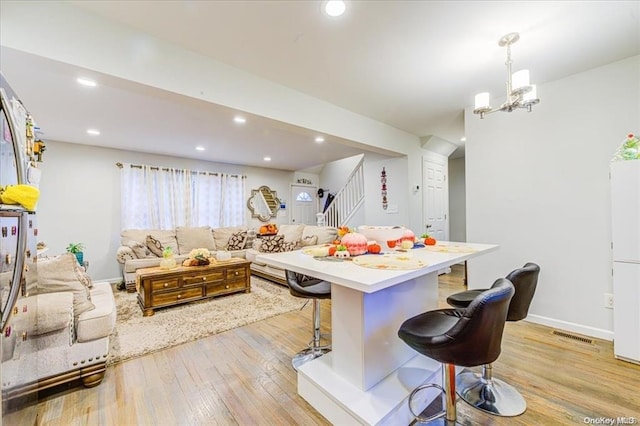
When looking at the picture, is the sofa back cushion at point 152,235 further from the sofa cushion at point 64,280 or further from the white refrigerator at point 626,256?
the white refrigerator at point 626,256

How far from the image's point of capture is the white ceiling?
5.74 feet

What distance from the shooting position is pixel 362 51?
2.21 m

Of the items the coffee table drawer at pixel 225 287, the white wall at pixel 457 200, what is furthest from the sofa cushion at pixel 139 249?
the white wall at pixel 457 200

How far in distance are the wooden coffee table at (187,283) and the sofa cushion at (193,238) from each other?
152cm

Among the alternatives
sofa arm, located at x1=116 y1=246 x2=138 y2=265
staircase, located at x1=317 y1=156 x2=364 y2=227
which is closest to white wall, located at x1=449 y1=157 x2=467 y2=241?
staircase, located at x1=317 y1=156 x2=364 y2=227

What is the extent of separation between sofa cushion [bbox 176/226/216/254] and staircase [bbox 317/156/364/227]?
2326 millimetres

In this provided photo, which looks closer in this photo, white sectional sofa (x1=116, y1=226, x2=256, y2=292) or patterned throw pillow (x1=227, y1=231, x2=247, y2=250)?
white sectional sofa (x1=116, y1=226, x2=256, y2=292)

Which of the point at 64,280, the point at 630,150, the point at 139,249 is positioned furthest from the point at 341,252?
the point at 139,249

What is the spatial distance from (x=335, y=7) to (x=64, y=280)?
8.68 ft

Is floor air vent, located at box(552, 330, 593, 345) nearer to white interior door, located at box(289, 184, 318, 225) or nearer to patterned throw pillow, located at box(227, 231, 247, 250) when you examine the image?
patterned throw pillow, located at box(227, 231, 247, 250)

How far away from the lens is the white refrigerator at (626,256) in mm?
2082

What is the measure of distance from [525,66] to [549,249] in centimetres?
185

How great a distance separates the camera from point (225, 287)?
3838 mm

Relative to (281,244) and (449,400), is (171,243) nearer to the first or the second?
(281,244)
